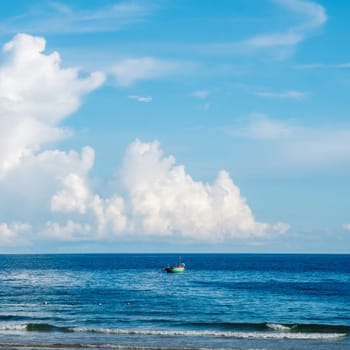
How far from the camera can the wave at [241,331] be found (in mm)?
52281

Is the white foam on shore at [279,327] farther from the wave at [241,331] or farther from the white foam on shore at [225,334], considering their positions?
the white foam on shore at [225,334]

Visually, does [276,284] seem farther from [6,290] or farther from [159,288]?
[6,290]

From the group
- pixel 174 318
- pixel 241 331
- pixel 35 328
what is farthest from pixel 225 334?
pixel 35 328

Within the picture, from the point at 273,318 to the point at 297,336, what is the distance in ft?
37.1

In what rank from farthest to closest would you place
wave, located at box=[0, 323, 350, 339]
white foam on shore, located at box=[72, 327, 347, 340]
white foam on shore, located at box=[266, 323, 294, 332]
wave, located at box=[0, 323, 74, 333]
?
white foam on shore, located at box=[266, 323, 294, 332] < wave, located at box=[0, 323, 74, 333] < wave, located at box=[0, 323, 350, 339] < white foam on shore, located at box=[72, 327, 347, 340]

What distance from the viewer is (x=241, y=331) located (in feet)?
183

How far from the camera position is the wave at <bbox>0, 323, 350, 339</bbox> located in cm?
5228

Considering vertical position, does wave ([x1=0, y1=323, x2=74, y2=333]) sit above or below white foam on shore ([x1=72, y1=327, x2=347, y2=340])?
below

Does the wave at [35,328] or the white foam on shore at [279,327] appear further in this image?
the white foam on shore at [279,327]

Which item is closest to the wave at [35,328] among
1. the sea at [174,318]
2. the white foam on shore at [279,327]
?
the sea at [174,318]

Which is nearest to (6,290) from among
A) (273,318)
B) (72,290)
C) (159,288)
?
(72,290)

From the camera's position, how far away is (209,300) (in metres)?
Answer: 78.8

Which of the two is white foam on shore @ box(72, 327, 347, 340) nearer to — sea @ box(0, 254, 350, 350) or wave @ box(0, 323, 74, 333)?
sea @ box(0, 254, 350, 350)

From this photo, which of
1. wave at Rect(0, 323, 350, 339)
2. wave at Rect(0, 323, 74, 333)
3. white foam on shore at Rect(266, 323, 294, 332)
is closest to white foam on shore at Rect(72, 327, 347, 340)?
wave at Rect(0, 323, 350, 339)
